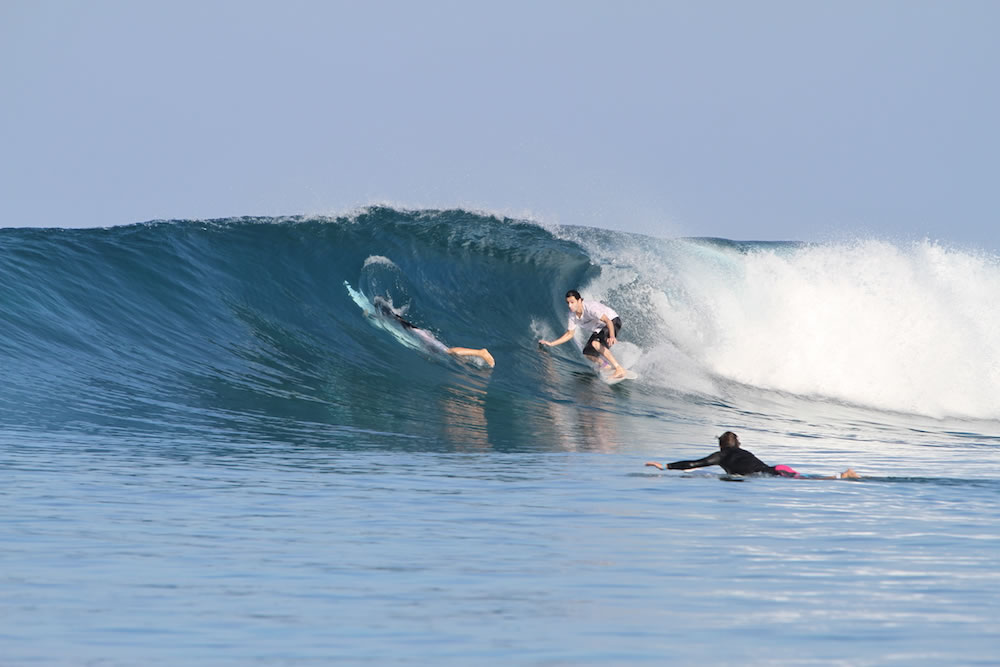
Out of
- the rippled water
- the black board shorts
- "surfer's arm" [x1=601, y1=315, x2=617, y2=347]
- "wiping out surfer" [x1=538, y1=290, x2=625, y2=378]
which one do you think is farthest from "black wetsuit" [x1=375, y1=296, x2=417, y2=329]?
the rippled water

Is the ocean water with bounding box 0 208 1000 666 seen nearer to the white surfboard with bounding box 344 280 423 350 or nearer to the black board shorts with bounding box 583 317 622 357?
the white surfboard with bounding box 344 280 423 350

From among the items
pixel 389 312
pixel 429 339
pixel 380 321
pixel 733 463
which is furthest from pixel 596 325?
pixel 733 463

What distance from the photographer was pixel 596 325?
14.7m

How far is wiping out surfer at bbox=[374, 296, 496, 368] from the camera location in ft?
50.3

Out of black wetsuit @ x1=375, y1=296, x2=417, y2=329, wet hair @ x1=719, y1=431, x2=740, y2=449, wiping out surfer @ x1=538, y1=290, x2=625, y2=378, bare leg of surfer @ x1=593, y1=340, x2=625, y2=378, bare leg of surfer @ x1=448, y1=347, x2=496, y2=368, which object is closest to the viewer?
wet hair @ x1=719, y1=431, x2=740, y2=449

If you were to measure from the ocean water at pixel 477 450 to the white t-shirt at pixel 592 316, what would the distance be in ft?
2.37

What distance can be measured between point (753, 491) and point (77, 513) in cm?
420

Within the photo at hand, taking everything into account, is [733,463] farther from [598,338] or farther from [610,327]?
A: [598,338]

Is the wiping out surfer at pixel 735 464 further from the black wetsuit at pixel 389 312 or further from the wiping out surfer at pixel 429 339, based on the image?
the black wetsuit at pixel 389 312

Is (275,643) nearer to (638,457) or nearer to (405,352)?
(638,457)

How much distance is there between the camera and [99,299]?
15922 millimetres

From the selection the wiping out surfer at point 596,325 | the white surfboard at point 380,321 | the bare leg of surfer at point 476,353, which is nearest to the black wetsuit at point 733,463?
the wiping out surfer at point 596,325

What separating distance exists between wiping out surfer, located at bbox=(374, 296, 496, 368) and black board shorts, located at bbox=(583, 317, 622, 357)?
46.6 inches

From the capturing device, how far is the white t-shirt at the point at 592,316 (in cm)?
1452
